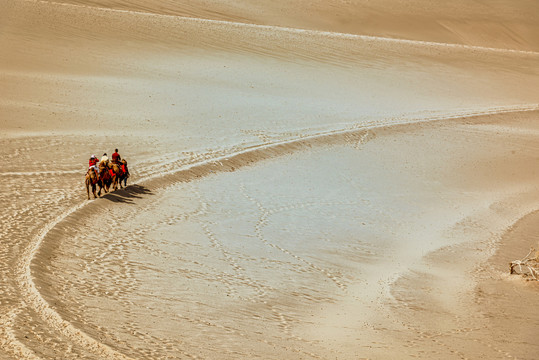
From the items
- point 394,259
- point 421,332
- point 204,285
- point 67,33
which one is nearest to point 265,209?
point 394,259

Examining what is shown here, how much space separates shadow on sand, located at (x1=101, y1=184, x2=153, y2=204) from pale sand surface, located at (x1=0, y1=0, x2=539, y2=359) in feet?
0.28

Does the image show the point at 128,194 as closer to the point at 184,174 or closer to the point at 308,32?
the point at 184,174

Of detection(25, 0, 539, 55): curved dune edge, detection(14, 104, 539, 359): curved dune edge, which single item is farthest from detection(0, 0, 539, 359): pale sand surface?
detection(25, 0, 539, 55): curved dune edge

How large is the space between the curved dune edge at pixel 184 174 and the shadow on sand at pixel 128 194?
15.5 inches

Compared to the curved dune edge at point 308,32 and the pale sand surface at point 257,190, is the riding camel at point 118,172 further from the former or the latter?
the curved dune edge at point 308,32

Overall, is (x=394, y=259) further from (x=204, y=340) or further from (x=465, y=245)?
(x=204, y=340)

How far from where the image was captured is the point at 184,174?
18875 mm

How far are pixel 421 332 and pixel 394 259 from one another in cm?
362

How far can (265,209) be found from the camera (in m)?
16.9

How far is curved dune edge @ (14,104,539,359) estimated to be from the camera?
9117 millimetres

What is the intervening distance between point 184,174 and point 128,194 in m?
2.40

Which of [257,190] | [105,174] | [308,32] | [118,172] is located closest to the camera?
[105,174]

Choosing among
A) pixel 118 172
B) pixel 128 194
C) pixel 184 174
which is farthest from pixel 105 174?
pixel 184 174

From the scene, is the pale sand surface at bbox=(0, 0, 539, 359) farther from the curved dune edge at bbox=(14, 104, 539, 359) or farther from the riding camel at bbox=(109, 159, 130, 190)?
the riding camel at bbox=(109, 159, 130, 190)
